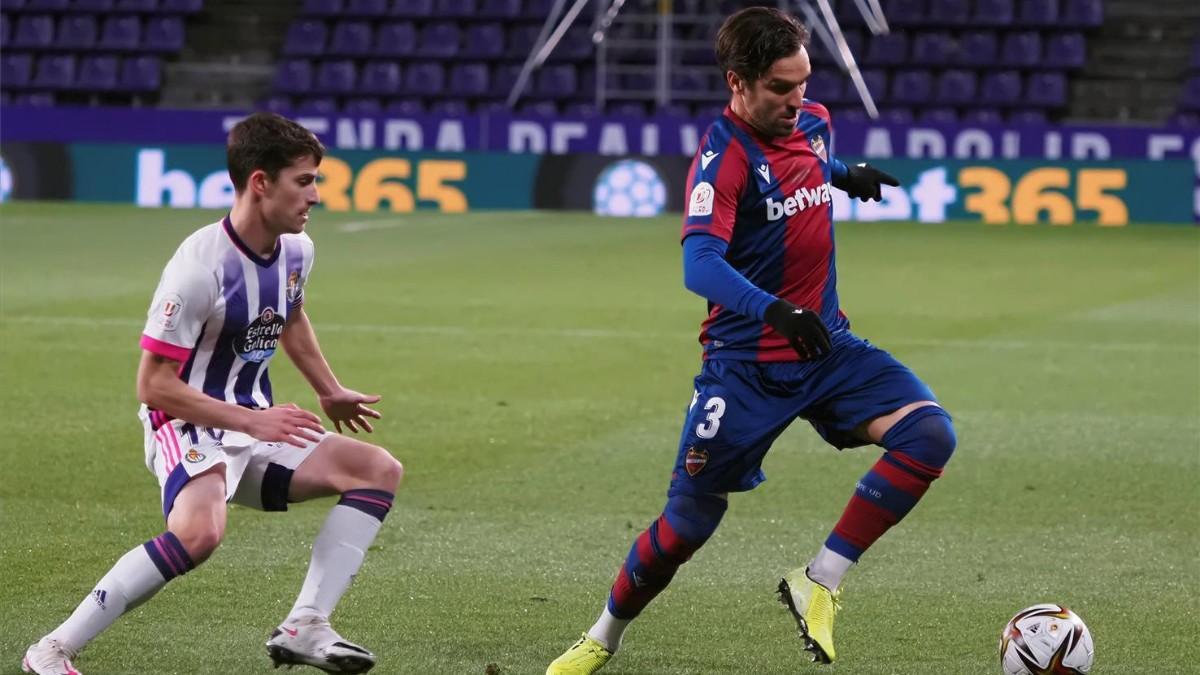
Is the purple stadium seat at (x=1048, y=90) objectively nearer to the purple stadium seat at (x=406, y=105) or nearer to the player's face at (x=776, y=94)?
the purple stadium seat at (x=406, y=105)

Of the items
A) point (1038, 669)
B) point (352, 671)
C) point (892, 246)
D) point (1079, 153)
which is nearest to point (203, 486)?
point (352, 671)

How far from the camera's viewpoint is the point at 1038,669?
5.00 metres

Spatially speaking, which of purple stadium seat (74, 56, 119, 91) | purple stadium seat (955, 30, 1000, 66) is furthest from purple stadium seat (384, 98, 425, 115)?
purple stadium seat (955, 30, 1000, 66)

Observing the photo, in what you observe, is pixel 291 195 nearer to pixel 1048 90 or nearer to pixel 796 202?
pixel 796 202

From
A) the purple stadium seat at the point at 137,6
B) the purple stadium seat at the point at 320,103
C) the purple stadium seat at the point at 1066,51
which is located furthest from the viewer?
the purple stadium seat at the point at 137,6

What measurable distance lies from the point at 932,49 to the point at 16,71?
1401 cm

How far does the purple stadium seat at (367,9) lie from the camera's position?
2992 centimetres

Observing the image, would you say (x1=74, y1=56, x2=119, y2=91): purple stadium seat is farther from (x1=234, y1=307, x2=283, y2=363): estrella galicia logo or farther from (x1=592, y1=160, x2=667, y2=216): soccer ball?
(x1=234, y1=307, x2=283, y2=363): estrella galicia logo

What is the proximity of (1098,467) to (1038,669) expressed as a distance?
3.66 m

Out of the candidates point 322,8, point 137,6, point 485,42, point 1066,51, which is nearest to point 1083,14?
point 1066,51

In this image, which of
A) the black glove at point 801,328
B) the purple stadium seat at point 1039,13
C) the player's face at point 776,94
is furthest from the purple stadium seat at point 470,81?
the black glove at point 801,328

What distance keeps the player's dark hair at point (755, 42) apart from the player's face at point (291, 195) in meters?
1.14

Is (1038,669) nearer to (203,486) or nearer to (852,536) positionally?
(852,536)

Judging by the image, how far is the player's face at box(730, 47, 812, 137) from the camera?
5141 millimetres
